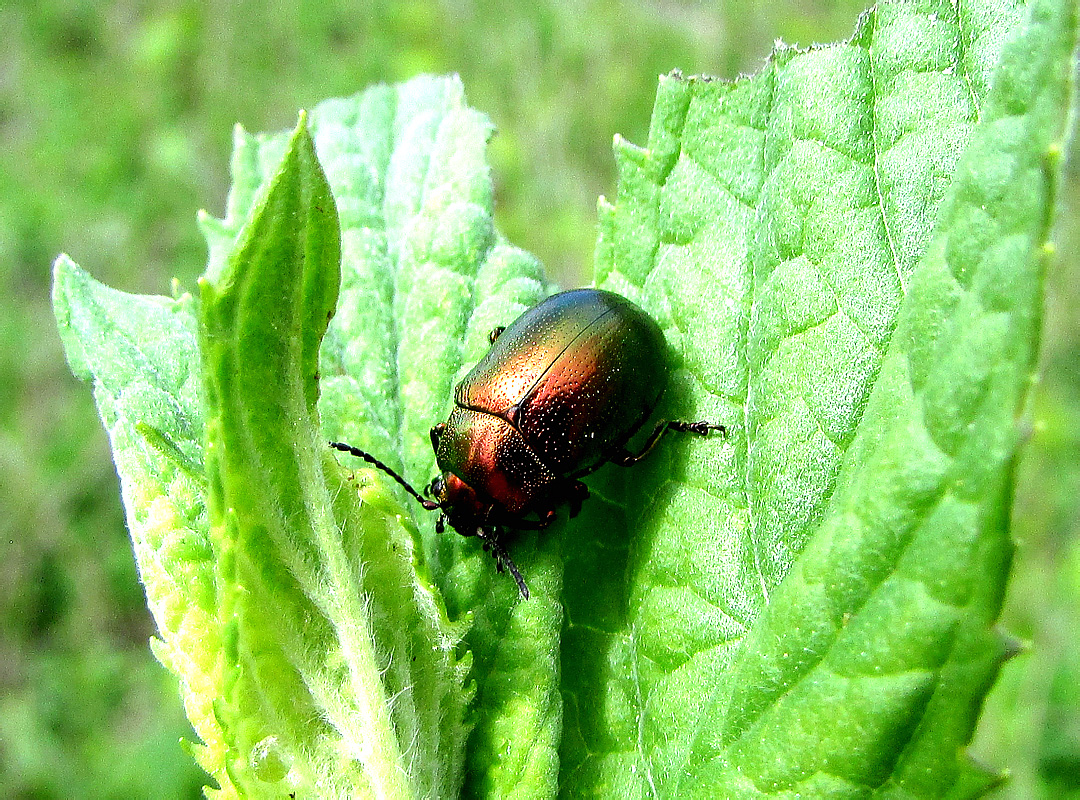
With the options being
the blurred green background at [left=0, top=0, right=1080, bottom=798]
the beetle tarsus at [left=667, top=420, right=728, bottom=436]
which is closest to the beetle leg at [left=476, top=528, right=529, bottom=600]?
the beetle tarsus at [left=667, top=420, right=728, bottom=436]

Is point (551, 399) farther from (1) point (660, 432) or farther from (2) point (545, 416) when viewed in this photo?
(1) point (660, 432)

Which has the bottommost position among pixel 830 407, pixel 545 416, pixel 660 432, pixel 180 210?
pixel 830 407

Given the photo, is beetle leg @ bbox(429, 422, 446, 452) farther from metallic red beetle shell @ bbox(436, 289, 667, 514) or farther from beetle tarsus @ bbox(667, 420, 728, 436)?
beetle tarsus @ bbox(667, 420, 728, 436)

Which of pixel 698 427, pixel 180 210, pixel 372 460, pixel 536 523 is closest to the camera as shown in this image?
pixel 698 427

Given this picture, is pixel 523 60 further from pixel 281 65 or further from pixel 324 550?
pixel 324 550

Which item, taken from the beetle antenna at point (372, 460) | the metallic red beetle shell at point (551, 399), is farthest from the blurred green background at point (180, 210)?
the beetle antenna at point (372, 460)

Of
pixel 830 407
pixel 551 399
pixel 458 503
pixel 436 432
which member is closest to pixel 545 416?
pixel 551 399
